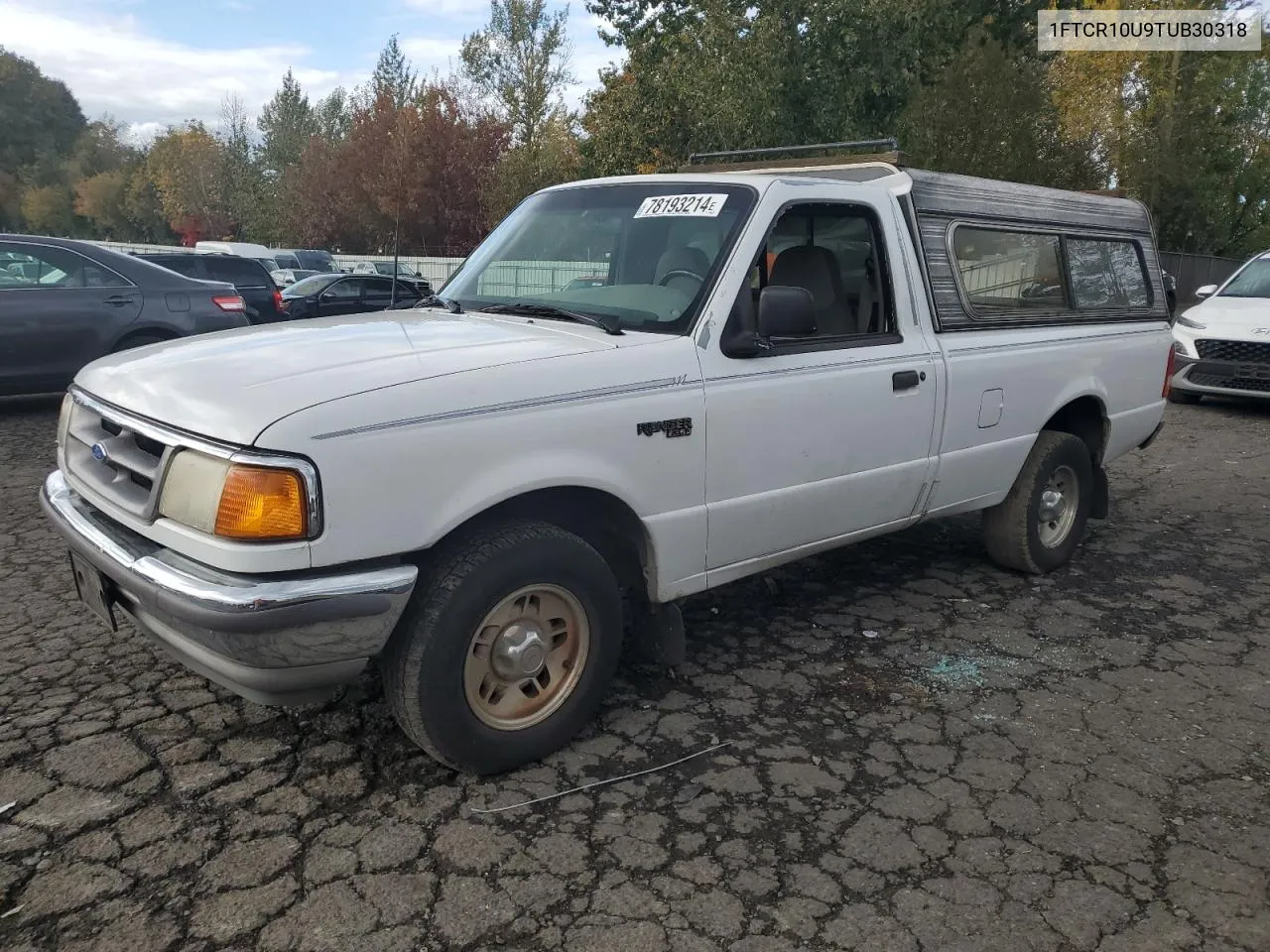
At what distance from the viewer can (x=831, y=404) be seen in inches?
147

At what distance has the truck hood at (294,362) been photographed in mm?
2635

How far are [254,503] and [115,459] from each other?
790mm

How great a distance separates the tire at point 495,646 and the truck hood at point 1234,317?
9437mm

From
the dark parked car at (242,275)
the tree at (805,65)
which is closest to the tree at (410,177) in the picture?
the tree at (805,65)

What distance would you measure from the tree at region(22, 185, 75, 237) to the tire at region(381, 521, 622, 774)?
252 ft

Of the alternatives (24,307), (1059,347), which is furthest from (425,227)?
(1059,347)

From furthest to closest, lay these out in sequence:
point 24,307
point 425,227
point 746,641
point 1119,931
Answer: point 425,227 → point 24,307 → point 746,641 → point 1119,931

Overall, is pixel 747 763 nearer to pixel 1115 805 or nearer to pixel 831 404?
pixel 1115 805

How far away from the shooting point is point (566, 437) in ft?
9.77

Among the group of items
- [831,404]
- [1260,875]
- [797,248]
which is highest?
[797,248]

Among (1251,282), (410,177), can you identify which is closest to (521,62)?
(410,177)

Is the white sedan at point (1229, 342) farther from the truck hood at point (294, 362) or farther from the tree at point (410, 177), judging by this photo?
the tree at point (410, 177)

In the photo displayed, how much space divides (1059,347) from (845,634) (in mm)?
1838

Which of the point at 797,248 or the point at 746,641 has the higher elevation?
the point at 797,248
